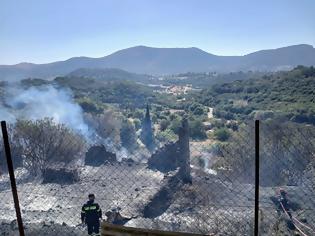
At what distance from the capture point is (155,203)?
1501 cm

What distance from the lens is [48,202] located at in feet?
52.4

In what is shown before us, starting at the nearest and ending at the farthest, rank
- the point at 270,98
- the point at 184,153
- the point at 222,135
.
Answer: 1. the point at 184,153
2. the point at 222,135
3. the point at 270,98

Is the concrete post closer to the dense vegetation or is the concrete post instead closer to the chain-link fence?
the chain-link fence

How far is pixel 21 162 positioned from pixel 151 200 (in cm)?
983

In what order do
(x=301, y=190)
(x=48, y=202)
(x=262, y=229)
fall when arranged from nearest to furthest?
(x=262, y=229) → (x=301, y=190) → (x=48, y=202)

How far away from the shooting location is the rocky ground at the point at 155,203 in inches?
412

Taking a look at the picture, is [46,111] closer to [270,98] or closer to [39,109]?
[39,109]

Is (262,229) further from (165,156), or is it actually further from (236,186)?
(165,156)

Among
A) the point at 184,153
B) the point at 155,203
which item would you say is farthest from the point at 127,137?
the point at 155,203

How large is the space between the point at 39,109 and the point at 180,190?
90.4ft

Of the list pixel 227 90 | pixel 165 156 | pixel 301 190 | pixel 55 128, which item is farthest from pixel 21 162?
pixel 227 90

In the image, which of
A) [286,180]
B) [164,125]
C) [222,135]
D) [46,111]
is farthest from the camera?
[164,125]

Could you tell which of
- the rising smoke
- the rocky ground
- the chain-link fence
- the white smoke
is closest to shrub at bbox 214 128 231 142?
the rising smoke

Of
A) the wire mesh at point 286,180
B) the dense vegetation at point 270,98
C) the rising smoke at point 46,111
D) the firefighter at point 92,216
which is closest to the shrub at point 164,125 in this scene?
the rising smoke at point 46,111
